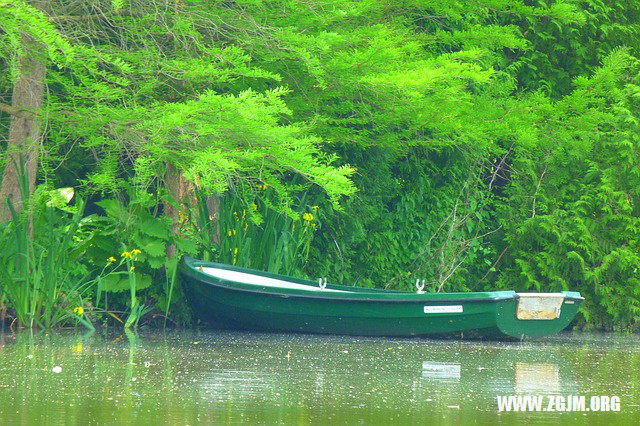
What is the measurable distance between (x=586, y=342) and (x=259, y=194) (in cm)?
400

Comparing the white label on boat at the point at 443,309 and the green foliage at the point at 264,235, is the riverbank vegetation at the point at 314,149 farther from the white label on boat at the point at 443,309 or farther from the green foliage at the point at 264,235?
the white label on boat at the point at 443,309

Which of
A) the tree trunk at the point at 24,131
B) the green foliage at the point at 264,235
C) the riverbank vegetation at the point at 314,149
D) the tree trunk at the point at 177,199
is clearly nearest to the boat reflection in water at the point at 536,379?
the riverbank vegetation at the point at 314,149

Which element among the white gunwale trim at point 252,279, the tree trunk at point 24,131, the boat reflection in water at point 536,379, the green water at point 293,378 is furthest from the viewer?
the white gunwale trim at point 252,279

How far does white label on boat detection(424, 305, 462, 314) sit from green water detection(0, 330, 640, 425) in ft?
1.02

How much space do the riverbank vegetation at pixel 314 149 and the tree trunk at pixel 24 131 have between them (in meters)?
0.02

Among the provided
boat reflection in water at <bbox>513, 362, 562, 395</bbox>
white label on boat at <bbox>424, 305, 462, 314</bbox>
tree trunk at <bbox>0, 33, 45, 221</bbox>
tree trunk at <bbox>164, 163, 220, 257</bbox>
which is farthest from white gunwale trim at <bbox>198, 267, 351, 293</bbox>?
boat reflection in water at <bbox>513, 362, 562, 395</bbox>

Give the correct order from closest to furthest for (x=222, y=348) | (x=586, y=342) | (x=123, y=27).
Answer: (x=222, y=348) < (x=123, y=27) < (x=586, y=342)

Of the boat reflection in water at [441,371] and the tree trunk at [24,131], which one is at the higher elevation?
the tree trunk at [24,131]

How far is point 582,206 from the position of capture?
516 inches

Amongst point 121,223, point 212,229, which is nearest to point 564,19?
point 212,229

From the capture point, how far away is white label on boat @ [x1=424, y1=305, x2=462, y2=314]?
35.5 feet

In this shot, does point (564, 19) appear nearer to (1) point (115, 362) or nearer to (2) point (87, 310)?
(2) point (87, 310)

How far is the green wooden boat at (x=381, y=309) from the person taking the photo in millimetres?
10820

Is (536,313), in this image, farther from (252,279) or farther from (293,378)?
(293,378)
